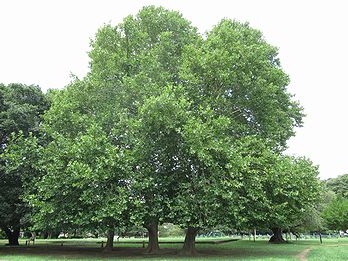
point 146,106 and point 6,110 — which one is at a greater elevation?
point 6,110

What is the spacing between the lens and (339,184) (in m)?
98.1

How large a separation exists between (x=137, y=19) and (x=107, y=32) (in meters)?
2.72

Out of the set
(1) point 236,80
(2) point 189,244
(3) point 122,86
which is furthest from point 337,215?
(3) point 122,86

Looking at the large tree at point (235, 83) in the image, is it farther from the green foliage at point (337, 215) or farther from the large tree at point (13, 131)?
the green foliage at point (337, 215)

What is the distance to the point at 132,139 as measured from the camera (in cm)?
2131

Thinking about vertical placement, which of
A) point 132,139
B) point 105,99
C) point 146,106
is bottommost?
point 132,139

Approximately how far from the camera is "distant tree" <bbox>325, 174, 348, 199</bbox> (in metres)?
94.4

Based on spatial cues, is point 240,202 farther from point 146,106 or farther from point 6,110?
point 6,110

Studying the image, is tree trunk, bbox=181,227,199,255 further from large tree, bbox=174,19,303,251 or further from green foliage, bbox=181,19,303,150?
green foliage, bbox=181,19,303,150

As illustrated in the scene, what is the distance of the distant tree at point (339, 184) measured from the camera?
9436 centimetres

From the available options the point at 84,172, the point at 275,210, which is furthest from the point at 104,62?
the point at 275,210

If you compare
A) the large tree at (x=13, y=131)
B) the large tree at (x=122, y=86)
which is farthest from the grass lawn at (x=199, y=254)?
the large tree at (x=13, y=131)

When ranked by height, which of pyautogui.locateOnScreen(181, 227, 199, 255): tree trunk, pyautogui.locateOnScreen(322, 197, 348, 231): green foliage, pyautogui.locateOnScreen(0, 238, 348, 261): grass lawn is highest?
pyautogui.locateOnScreen(322, 197, 348, 231): green foliage

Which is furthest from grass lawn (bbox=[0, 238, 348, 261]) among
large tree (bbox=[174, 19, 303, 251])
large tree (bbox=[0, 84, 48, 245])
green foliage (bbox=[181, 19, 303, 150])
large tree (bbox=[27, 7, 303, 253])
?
green foliage (bbox=[181, 19, 303, 150])
